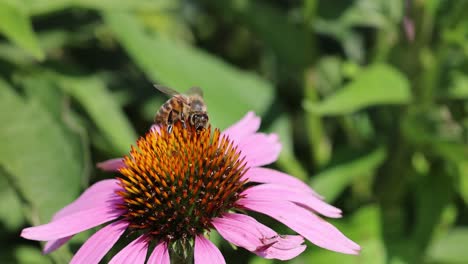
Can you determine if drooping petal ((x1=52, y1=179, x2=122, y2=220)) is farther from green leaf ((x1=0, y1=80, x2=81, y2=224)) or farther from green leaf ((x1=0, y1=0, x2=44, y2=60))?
green leaf ((x1=0, y1=0, x2=44, y2=60))

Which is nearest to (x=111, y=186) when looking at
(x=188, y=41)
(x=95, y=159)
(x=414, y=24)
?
(x=95, y=159)

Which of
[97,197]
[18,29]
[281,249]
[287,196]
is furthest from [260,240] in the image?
[18,29]

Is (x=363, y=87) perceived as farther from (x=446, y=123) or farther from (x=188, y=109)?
(x=188, y=109)

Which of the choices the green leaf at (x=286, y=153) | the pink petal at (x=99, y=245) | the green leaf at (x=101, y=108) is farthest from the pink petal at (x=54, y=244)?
the green leaf at (x=286, y=153)

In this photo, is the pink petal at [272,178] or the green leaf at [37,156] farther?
the green leaf at [37,156]

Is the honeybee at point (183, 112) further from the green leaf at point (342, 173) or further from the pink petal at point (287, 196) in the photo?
the green leaf at point (342, 173)

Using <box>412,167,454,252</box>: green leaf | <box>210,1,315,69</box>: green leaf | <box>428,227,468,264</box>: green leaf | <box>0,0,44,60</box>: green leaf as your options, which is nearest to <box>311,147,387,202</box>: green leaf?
<box>412,167,454,252</box>: green leaf
